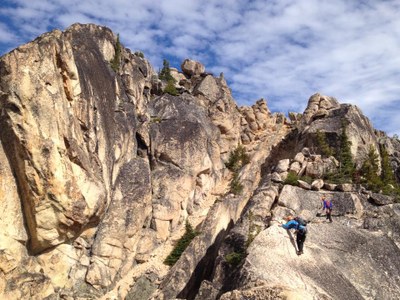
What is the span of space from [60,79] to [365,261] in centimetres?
2164

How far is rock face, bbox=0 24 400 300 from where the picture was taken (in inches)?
750

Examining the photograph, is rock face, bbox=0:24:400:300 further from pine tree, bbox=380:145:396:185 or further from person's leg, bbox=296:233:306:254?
pine tree, bbox=380:145:396:185

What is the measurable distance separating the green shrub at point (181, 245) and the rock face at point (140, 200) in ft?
2.37

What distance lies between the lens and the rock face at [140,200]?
62.5ft

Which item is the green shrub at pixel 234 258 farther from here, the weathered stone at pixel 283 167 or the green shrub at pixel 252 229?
the weathered stone at pixel 283 167

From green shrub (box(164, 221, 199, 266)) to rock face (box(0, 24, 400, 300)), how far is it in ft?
2.37

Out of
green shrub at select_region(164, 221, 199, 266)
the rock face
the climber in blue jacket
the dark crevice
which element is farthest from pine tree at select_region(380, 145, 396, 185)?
the climber in blue jacket

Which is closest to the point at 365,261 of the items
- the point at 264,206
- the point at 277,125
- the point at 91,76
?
the point at 264,206

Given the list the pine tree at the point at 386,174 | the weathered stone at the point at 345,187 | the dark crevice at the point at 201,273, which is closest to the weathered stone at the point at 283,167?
the weathered stone at the point at 345,187

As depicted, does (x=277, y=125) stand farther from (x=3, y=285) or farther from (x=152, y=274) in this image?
(x=3, y=285)

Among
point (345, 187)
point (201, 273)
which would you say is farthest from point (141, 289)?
point (345, 187)

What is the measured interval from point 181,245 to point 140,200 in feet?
16.7

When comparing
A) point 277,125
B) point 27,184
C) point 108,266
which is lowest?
point 108,266

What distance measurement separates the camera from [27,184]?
2370 cm
